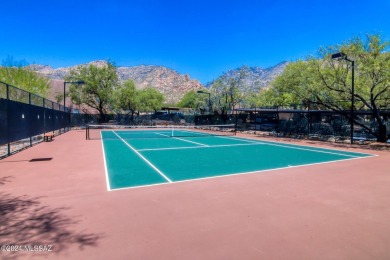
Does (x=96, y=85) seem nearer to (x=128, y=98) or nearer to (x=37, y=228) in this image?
(x=128, y=98)

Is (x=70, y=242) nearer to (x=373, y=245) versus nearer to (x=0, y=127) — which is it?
(x=373, y=245)

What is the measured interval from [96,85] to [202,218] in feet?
129

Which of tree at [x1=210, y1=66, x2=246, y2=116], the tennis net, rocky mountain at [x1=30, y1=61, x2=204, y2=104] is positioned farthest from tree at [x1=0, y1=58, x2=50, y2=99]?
rocky mountain at [x1=30, y1=61, x2=204, y2=104]

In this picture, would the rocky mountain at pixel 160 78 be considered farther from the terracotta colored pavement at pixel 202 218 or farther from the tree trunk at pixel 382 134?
the terracotta colored pavement at pixel 202 218

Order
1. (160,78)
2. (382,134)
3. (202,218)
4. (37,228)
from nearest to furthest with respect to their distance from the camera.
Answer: (37,228) → (202,218) → (382,134) → (160,78)

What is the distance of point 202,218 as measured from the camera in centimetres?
488

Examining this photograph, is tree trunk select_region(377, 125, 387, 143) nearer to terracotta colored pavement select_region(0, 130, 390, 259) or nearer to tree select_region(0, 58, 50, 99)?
terracotta colored pavement select_region(0, 130, 390, 259)

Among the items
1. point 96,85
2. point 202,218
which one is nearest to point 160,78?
point 96,85

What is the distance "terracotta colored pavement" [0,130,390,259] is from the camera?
3754 millimetres

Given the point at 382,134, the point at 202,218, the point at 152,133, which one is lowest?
the point at 202,218

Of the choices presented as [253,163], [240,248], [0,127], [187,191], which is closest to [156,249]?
[240,248]

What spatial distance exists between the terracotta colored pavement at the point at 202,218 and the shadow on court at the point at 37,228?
1 cm

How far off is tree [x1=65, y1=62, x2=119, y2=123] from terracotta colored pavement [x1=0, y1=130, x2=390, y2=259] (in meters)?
34.5

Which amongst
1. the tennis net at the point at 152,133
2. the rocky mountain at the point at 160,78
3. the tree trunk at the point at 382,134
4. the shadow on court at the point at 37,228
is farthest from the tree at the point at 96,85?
the rocky mountain at the point at 160,78
